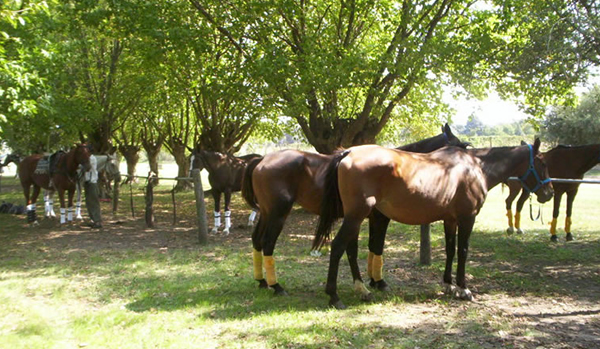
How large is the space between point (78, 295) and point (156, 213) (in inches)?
404

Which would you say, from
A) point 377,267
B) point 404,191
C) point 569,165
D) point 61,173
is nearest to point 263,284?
point 377,267

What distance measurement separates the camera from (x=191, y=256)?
8.66 metres

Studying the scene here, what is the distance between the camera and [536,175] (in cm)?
626

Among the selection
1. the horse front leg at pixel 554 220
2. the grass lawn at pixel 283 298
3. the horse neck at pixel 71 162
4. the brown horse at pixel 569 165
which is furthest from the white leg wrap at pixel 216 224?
the horse front leg at pixel 554 220

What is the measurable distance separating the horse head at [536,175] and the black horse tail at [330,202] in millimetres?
2692

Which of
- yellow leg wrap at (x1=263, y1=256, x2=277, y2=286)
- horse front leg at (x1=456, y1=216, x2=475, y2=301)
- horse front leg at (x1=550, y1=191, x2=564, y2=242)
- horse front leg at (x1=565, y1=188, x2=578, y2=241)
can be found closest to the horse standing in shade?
yellow leg wrap at (x1=263, y1=256, x2=277, y2=286)

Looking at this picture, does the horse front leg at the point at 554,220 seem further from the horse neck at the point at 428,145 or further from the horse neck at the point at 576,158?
the horse neck at the point at 428,145

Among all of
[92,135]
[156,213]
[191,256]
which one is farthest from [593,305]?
[92,135]

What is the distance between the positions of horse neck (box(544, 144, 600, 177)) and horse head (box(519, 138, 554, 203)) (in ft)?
11.3

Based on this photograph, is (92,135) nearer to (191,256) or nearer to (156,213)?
(156,213)

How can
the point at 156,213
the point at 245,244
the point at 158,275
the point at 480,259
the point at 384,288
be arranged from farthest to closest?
the point at 156,213, the point at 245,244, the point at 480,259, the point at 158,275, the point at 384,288

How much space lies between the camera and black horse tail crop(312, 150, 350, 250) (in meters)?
5.50

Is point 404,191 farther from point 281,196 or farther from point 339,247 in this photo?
point 281,196

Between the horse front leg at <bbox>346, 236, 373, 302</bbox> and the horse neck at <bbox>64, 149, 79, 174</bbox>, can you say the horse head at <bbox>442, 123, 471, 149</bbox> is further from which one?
the horse neck at <bbox>64, 149, 79, 174</bbox>
